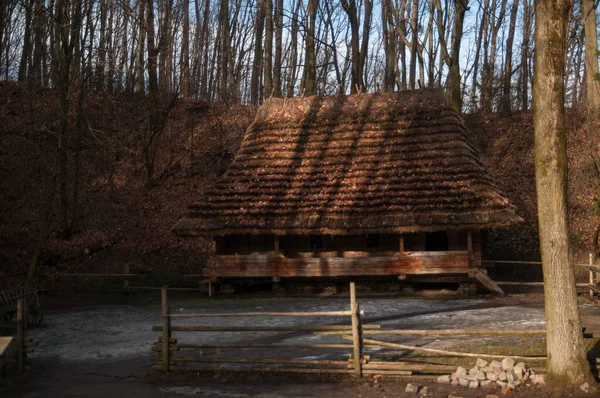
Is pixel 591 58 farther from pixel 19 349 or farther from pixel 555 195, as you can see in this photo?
pixel 19 349

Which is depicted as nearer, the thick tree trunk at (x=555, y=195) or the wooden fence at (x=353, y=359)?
the thick tree trunk at (x=555, y=195)

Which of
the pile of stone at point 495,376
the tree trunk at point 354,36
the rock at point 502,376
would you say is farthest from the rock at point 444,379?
the tree trunk at point 354,36

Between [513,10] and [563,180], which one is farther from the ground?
[513,10]

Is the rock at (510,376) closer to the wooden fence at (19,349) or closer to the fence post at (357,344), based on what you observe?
the fence post at (357,344)

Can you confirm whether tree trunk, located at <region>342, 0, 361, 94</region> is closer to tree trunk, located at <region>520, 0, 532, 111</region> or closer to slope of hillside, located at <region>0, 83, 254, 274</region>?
slope of hillside, located at <region>0, 83, 254, 274</region>

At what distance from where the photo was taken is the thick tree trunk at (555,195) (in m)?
8.59

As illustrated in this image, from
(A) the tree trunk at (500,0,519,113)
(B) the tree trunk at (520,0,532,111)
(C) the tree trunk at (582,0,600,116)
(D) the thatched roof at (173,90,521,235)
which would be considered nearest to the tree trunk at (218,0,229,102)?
(A) the tree trunk at (500,0,519,113)

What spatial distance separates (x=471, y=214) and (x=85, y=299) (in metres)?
11.9

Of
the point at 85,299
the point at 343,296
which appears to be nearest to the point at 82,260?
the point at 85,299

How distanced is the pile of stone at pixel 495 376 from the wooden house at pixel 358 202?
875 cm

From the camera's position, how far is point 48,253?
24.0 metres

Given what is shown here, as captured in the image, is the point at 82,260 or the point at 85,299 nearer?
the point at 85,299

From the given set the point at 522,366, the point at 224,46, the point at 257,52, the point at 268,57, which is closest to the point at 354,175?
the point at 522,366

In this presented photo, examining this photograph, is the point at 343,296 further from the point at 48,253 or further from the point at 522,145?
the point at 522,145
